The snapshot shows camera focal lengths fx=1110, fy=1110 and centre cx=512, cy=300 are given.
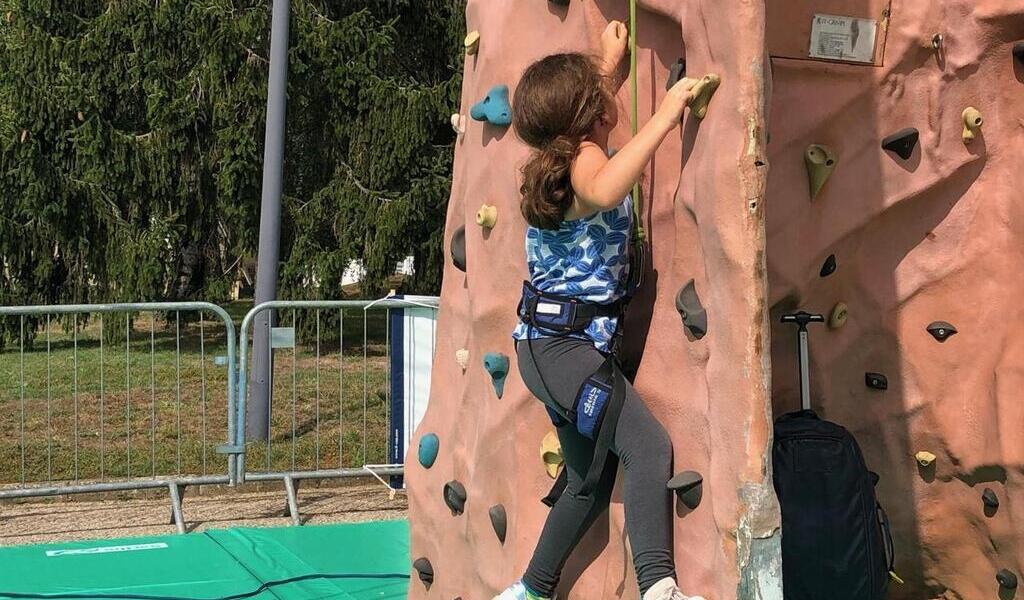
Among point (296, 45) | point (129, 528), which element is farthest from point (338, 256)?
point (129, 528)

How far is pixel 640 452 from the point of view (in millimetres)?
2689

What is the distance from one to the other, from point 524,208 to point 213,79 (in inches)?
439

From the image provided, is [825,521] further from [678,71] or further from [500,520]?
[678,71]

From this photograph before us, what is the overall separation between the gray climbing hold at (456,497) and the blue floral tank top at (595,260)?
0.95 meters

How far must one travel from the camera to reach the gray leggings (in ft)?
8.73

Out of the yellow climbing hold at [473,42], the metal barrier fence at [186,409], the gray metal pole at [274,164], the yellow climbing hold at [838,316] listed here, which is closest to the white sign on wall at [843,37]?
the yellow climbing hold at [838,316]


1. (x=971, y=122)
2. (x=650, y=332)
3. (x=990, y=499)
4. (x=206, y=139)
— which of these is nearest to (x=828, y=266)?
(x=971, y=122)

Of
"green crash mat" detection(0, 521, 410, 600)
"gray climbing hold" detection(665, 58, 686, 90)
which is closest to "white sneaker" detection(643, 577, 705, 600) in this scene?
"gray climbing hold" detection(665, 58, 686, 90)

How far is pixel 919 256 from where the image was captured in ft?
11.1

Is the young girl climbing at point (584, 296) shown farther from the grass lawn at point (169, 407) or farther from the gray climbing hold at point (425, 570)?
the grass lawn at point (169, 407)

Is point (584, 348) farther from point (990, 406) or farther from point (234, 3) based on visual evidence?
point (234, 3)

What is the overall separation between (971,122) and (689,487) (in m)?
1.49

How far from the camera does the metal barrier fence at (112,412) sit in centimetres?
646

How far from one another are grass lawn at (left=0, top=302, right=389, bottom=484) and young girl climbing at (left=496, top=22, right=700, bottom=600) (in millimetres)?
4159
